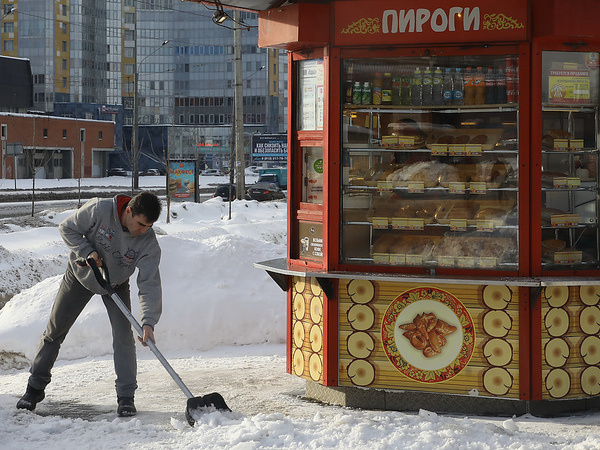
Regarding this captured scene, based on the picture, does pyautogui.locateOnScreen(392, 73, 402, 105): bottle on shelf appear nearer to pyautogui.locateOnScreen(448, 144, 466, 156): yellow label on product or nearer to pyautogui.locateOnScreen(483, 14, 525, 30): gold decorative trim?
pyautogui.locateOnScreen(448, 144, 466, 156): yellow label on product

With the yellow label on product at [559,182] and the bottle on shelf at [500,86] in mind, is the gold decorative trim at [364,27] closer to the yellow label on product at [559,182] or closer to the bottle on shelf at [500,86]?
the bottle on shelf at [500,86]

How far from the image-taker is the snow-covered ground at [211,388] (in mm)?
5312

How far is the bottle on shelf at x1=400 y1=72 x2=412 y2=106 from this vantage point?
21.5 ft

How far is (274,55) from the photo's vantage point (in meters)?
101

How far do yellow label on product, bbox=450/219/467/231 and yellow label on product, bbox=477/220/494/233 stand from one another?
4.2 inches

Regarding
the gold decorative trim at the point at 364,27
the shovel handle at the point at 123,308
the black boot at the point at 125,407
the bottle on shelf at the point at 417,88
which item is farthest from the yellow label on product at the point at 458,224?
the black boot at the point at 125,407

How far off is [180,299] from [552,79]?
4827mm

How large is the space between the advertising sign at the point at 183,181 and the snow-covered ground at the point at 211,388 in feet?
60.2

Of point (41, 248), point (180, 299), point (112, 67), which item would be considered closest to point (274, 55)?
point (112, 67)

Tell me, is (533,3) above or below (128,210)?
above

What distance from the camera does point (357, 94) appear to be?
6570mm

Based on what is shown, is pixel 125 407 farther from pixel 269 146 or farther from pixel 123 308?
pixel 269 146

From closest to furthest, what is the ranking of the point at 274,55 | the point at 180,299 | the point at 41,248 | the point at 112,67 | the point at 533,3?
the point at 533,3
the point at 180,299
the point at 41,248
the point at 274,55
the point at 112,67

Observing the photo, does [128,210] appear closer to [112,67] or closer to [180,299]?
[180,299]
